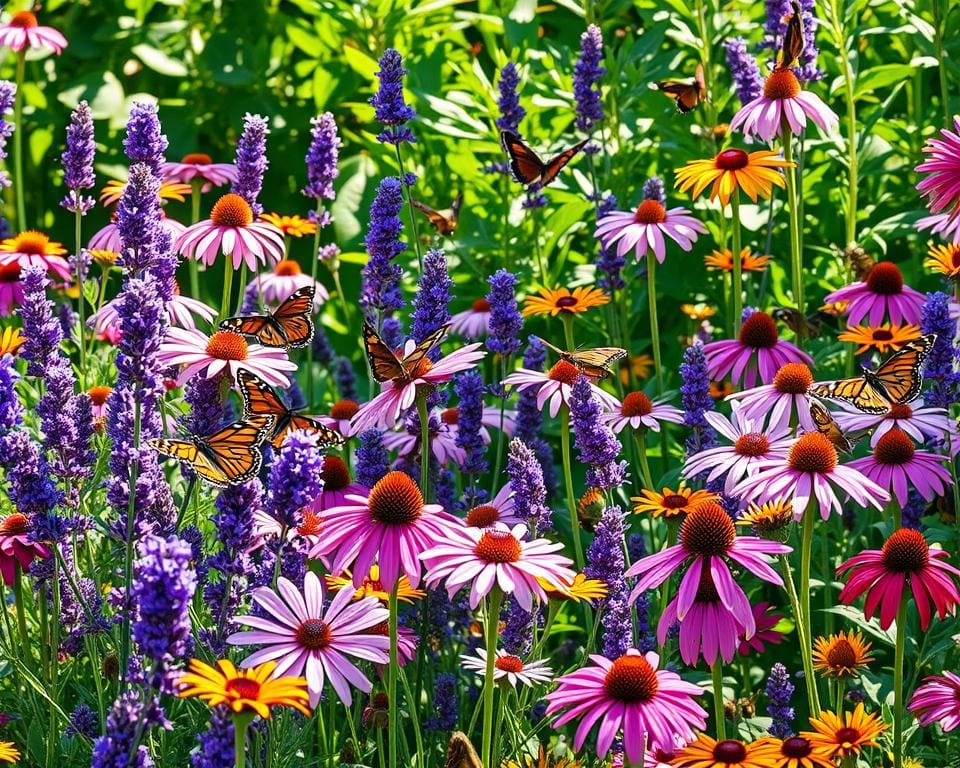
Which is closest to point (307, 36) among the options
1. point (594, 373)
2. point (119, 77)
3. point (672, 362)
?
point (119, 77)

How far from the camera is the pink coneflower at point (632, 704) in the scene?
2.38m

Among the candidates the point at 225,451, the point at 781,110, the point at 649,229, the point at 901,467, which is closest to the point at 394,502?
the point at 225,451

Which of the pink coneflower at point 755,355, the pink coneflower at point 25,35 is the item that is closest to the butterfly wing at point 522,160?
the pink coneflower at point 755,355

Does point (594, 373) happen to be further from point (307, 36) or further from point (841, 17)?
point (307, 36)

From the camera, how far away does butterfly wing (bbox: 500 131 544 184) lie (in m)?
4.17

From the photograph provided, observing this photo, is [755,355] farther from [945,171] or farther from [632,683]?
[632,683]

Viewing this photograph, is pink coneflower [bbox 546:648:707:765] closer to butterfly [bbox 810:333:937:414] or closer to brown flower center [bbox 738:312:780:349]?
butterfly [bbox 810:333:937:414]

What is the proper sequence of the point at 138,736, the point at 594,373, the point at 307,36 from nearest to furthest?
the point at 138,736, the point at 594,373, the point at 307,36

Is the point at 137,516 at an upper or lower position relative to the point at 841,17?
lower

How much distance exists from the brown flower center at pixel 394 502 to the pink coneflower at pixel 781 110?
→ 6.18 ft

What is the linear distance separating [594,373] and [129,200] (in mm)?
1330

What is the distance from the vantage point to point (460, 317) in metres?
4.95

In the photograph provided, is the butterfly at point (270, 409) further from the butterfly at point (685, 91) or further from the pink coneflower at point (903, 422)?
the butterfly at point (685, 91)

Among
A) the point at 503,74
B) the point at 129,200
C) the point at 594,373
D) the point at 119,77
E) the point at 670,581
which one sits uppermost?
the point at 119,77
